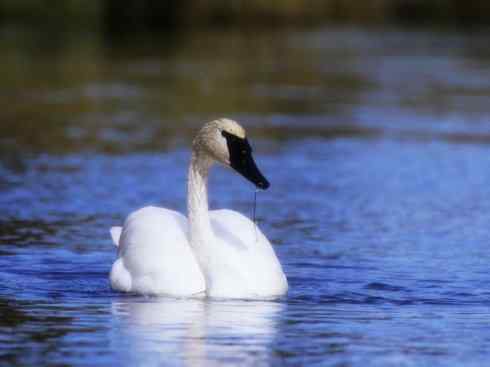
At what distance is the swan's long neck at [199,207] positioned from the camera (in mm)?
10570

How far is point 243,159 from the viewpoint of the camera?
1060cm

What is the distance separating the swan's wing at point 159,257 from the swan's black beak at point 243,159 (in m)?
0.66

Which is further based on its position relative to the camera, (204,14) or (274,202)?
(204,14)

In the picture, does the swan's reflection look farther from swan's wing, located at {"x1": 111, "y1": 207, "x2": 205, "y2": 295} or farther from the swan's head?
the swan's head

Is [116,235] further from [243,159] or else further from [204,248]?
[243,159]

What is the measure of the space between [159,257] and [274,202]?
17.3ft

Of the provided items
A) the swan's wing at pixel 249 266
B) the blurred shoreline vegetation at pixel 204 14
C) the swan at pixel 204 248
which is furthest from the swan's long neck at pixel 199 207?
the blurred shoreline vegetation at pixel 204 14

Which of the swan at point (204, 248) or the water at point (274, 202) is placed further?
the swan at point (204, 248)

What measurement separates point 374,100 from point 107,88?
515 cm

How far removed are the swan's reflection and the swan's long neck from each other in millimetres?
485

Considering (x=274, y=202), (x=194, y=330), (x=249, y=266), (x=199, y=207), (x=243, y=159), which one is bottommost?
(x=274, y=202)

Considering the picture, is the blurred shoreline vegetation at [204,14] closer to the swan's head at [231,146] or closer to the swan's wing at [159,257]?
the swan's wing at [159,257]

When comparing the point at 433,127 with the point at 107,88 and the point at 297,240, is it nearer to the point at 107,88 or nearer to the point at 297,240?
the point at 107,88

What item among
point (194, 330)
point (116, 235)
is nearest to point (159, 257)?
point (116, 235)
